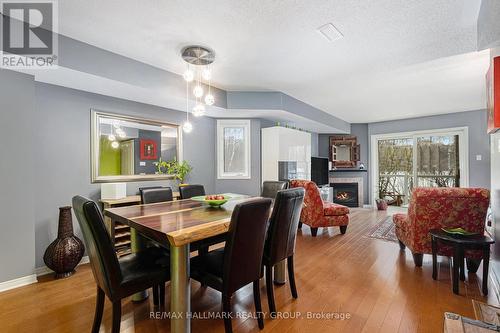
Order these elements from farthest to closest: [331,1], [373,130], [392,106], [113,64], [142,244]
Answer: [373,130]
[392,106]
[113,64]
[142,244]
[331,1]

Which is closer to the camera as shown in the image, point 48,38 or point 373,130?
point 48,38

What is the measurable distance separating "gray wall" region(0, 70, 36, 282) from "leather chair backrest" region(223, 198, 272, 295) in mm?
2373

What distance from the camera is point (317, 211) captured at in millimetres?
3975

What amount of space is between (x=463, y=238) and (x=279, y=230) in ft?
6.18

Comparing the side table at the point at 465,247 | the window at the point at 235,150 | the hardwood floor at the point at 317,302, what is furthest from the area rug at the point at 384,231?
the window at the point at 235,150

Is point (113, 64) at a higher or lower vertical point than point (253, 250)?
higher

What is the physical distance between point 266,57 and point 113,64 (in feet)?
5.87

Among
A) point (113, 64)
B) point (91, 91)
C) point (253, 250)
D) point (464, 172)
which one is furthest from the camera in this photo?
point (464, 172)

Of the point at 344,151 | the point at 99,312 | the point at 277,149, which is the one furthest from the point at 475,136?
the point at 99,312

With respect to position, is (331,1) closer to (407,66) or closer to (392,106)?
(407,66)

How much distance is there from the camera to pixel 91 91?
3.02m

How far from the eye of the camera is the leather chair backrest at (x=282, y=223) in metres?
1.89

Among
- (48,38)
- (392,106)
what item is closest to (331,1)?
(48,38)

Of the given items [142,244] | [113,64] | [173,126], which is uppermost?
[113,64]
